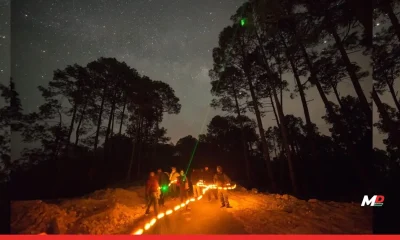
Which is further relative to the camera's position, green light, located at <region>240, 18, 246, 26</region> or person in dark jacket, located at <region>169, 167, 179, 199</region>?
green light, located at <region>240, 18, 246, 26</region>

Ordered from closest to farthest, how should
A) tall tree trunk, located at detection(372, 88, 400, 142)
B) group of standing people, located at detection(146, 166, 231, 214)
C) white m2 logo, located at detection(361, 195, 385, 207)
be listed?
white m2 logo, located at detection(361, 195, 385, 207)
group of standing people, located at detection(146, 166, 231, 214)
tall tree trunk, located at detection(372, 88, 400, 142)

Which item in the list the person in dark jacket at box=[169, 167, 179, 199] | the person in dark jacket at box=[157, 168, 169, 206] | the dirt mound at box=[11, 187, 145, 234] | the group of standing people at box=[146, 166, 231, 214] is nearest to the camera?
the dirt mound at box=[11, 187, 145, 234]

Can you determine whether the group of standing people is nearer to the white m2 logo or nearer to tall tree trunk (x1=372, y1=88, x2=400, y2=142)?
the white m2 logo

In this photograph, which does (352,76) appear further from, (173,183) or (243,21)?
(173,183)

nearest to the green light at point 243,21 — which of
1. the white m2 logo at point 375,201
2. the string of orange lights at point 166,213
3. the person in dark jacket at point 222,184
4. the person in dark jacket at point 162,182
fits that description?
the person in dark jacket at point 222,184

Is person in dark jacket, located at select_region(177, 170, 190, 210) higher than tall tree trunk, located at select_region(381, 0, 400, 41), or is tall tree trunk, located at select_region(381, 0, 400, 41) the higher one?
tall tree trunk, located at select_region(381, 0, 400, 41)

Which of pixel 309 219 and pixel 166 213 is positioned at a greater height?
pixel 166 213

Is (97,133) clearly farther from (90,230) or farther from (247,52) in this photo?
(90,230)

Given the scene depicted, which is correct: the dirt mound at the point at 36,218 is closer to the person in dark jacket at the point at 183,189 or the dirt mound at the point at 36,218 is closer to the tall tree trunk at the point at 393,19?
the person in dark jacket at the point at 183,189

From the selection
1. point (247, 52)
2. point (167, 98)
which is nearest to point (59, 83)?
point (167, 98)

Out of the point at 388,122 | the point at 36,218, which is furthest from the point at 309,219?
the point at 36,218

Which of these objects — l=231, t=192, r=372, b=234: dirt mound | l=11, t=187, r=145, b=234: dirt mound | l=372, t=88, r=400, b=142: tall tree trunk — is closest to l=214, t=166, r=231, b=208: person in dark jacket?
l=231, t=192, r=372, b=234: dirt mound

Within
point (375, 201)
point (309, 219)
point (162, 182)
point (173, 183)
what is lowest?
point (309, 219)

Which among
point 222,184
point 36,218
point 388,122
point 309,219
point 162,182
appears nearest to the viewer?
point 309,219
